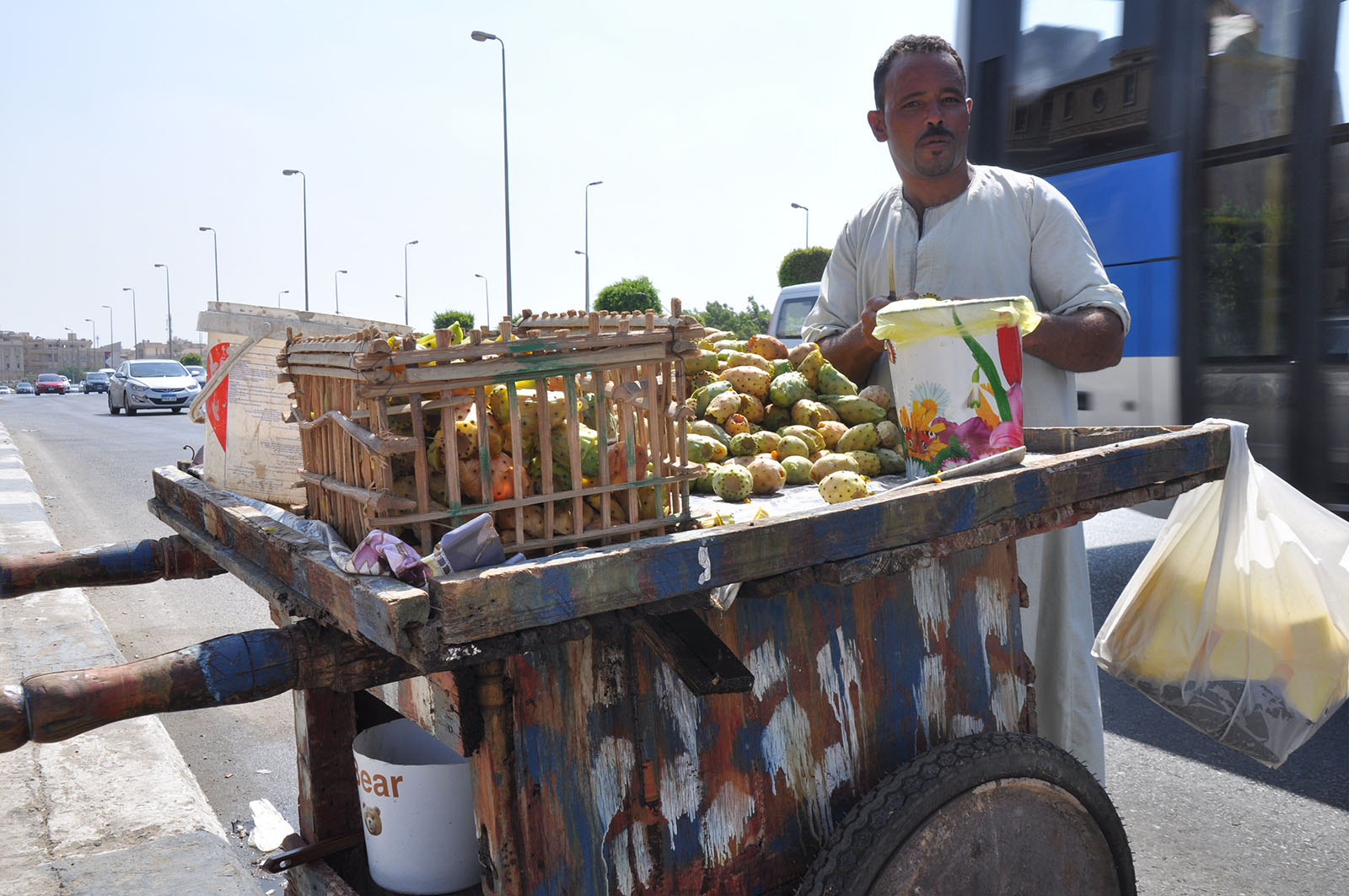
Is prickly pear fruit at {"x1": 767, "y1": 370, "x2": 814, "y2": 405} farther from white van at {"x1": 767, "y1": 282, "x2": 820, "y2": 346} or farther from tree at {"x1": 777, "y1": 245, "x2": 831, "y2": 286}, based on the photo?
tree at {"x1": 777, "y1": 245, "x2": 831, "y2": 286}

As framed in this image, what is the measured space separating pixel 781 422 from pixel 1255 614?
1116mm

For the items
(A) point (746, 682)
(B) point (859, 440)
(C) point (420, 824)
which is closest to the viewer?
(A) point (746, 682)

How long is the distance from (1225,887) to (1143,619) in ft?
Answer: 4.24

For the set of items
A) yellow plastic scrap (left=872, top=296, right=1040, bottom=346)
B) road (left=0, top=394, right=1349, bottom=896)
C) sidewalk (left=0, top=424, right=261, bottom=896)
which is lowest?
road (left=0, top=394, right=1349, bottom=896)

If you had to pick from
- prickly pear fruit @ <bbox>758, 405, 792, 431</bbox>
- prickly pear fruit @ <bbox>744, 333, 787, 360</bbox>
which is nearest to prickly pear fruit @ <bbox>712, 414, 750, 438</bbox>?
prickly pear fruit @ <bbox>758, 405, 792, 431</bbox>

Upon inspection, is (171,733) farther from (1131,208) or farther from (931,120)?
(1131,208)

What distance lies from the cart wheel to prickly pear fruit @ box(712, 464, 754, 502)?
0.61 metres

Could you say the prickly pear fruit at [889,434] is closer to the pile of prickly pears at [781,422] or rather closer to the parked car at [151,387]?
the pile of prickly pears at [781,422]

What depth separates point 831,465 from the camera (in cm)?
225

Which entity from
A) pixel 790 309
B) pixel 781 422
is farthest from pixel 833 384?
pixel 790 309

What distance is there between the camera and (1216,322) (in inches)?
227

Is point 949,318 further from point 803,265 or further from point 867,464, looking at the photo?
point 803,265

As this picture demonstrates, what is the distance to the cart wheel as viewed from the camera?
5.34 feet

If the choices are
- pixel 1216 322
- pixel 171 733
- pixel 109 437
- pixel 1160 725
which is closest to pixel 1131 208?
pixel 1216 322
